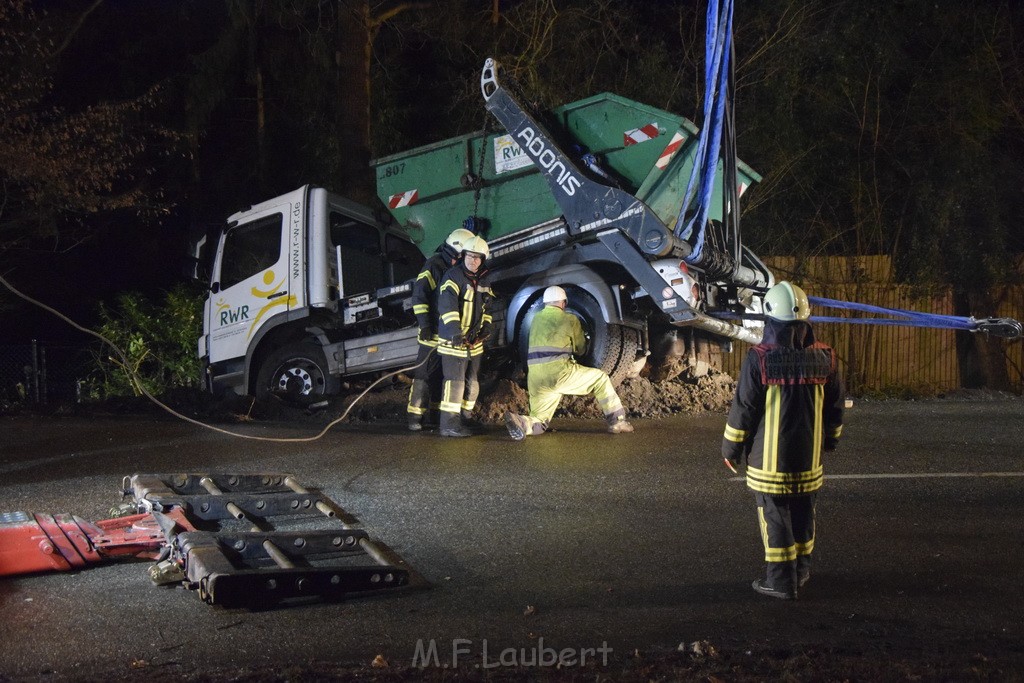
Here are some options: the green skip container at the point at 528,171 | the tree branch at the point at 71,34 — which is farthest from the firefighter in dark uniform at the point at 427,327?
the tree branch at the point at 71,34

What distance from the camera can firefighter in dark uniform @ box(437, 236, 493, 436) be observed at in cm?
899

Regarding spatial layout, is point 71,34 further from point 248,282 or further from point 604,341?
point 604,341

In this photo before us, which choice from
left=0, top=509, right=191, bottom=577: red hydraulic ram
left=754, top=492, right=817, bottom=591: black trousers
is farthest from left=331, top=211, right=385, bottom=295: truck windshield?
left=754, top=492, right=817, bottom=591: black trousers

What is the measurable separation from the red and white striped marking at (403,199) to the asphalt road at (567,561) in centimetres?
321

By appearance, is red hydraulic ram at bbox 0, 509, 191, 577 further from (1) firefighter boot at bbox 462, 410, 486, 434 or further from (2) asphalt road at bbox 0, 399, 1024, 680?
(1) firefighter boot at bbox 462, 410, 486, 434

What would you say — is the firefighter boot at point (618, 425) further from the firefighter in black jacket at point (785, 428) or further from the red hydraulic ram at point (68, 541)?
the red hydraulic ram at point (68, 541)

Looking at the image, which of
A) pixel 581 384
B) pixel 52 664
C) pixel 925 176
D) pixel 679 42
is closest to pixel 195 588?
pixel 52 664

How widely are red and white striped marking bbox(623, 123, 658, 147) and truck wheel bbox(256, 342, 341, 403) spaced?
434cm

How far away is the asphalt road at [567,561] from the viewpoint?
397 cm

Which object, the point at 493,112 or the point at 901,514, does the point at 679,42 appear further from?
the point at 901,514

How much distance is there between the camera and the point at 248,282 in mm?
11711

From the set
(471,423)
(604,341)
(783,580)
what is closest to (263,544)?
(783,580)

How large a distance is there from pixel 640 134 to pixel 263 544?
19.1 feet

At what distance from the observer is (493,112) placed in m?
9.76
